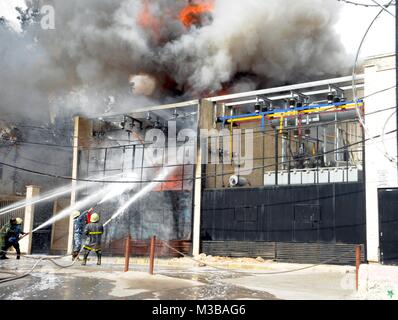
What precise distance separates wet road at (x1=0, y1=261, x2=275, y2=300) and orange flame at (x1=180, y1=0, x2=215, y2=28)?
12.3 m

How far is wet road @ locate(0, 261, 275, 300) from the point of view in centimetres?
799

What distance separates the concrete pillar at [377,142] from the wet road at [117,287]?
16.8 feet

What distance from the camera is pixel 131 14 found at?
753 inches

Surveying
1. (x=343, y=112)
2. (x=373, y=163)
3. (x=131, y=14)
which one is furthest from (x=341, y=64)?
(x=131, y=14)

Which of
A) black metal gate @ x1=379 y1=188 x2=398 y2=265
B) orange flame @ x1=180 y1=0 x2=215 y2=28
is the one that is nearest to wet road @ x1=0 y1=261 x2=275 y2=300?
black metal gate @ x1=379 y1=188 x2=398 y2=265

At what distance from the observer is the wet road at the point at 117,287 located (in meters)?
7.99

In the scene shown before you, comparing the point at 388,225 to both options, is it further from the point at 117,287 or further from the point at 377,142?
the point at 117,287

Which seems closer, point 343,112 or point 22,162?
point 343,112

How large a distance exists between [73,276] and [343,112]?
37.3 ft

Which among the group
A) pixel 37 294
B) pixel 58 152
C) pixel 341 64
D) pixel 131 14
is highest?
pixel 131 14

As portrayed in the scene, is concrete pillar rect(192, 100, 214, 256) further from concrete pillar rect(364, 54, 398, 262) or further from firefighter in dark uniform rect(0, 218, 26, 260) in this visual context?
firefighter in dark uniform rect(0, 218, 26, 260)

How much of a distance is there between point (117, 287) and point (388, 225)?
837cm
